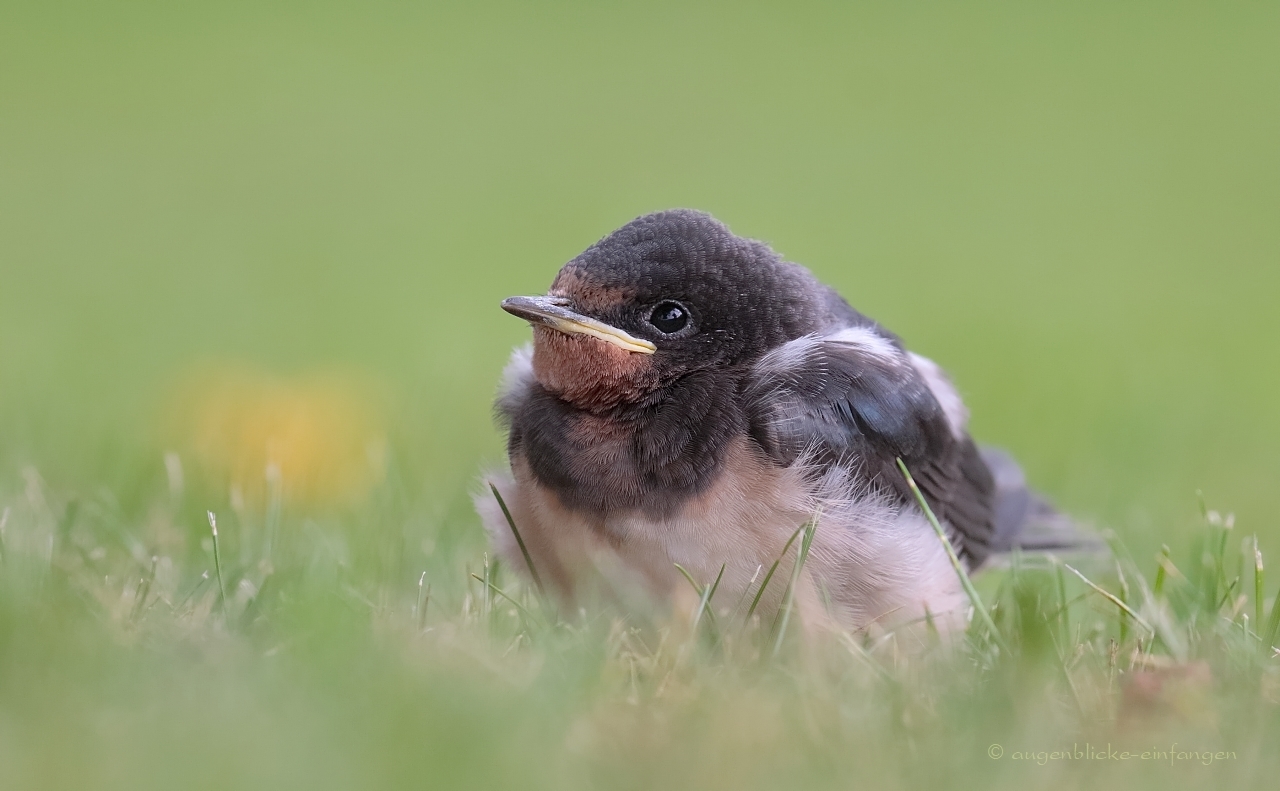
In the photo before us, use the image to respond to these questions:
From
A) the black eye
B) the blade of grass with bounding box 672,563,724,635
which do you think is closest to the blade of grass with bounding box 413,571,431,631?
the blade of grass with bounding box 672,563,724,635

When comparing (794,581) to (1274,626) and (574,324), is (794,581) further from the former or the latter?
(1274,626)

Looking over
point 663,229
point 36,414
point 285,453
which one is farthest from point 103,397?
point 663,229

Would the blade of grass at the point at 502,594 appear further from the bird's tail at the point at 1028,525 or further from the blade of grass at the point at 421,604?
the bird's tail at the point at 1028,525

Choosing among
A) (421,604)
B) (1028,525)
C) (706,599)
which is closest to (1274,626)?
(706,599)

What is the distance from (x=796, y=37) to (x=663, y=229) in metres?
13.4

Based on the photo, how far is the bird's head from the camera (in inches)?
141

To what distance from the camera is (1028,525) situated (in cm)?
473

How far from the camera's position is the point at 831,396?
3607mm

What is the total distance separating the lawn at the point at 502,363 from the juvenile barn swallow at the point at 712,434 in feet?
0.66

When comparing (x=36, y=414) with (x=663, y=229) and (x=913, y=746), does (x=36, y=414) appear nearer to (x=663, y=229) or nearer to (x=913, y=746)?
(x=663, y=229)

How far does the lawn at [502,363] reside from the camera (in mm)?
2512

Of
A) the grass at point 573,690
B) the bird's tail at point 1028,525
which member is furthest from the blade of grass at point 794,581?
the bird's tail at point 1028,525

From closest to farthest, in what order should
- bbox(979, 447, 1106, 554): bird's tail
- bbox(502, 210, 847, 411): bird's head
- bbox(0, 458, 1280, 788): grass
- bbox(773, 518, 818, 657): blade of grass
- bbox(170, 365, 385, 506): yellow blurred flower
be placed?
bbox(0, 458, 1280, 788): grass
bbox(773, 518, 818, 657): blade of grass
bbox(502, 210, 847, 411): bird's head
bbox(979, 447, 1106, 554): bird's tail
bbox(170, 365, 385, 506): yellow blurred flower

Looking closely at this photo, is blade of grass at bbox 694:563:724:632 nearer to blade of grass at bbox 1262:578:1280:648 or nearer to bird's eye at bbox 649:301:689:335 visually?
bird's eye at bbox 649:301:689:335
